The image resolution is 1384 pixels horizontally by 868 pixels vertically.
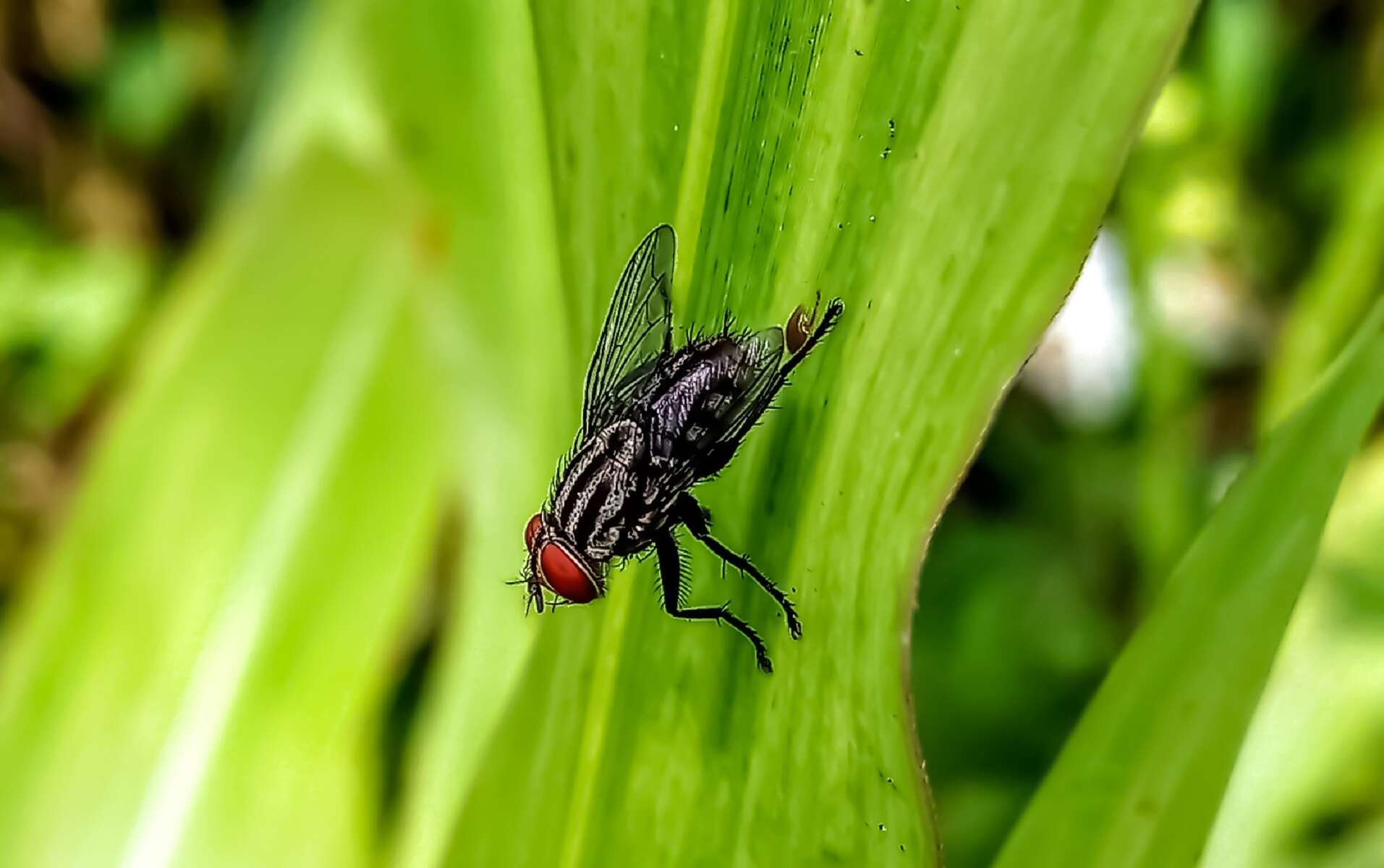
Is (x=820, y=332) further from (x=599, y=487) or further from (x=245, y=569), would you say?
(x=245, y=569)

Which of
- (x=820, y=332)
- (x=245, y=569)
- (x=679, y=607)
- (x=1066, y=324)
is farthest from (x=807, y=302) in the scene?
(x=1066, y=324)

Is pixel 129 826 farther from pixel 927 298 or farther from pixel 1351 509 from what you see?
pixel 1351 509

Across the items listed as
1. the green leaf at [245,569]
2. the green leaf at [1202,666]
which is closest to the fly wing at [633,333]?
the green leaf at [1202,666]

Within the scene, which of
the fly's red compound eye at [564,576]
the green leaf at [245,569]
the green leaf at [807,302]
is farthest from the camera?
the green leaf at [245,569]

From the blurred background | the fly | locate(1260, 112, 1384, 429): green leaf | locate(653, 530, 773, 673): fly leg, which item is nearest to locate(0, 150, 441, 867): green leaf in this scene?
the blurred background

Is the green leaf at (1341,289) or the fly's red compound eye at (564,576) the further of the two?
the green leaf at (1341,289)

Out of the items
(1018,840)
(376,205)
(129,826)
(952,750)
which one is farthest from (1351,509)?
(129,826)

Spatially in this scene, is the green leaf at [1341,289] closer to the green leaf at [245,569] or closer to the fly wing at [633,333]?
the fly wing at [633,333]
